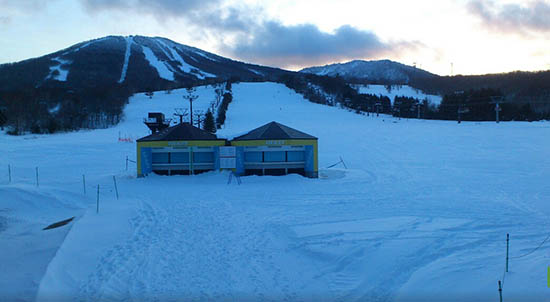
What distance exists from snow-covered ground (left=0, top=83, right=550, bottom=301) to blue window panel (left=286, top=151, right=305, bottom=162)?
130 cm

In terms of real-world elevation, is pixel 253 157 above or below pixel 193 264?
above

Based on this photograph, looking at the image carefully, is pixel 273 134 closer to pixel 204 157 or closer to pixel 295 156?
pixel 295 156

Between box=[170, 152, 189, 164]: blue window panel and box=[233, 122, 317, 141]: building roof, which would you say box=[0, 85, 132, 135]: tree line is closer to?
box=[170, 152, 189, 164]: blue window panel

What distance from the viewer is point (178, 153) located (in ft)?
64.7

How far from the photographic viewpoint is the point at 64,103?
5831 centimetres

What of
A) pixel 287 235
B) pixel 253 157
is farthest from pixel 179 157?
pixel 287 235

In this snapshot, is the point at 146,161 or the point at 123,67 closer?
the point at 146,161

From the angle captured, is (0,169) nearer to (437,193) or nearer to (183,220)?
(183,220)

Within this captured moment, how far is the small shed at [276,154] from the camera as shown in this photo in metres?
19.3

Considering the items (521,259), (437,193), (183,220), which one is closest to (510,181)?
→ (437,193)

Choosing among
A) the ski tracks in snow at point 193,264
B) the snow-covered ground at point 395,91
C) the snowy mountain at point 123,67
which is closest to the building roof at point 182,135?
the ski tracks in snow at point 193,264

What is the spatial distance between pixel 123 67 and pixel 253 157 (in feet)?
455

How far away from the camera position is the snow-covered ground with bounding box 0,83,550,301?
619 centimetres

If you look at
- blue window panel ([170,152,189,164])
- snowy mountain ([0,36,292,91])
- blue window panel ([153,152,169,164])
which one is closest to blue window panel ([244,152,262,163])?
blue window panel ([170,152,189,164])
